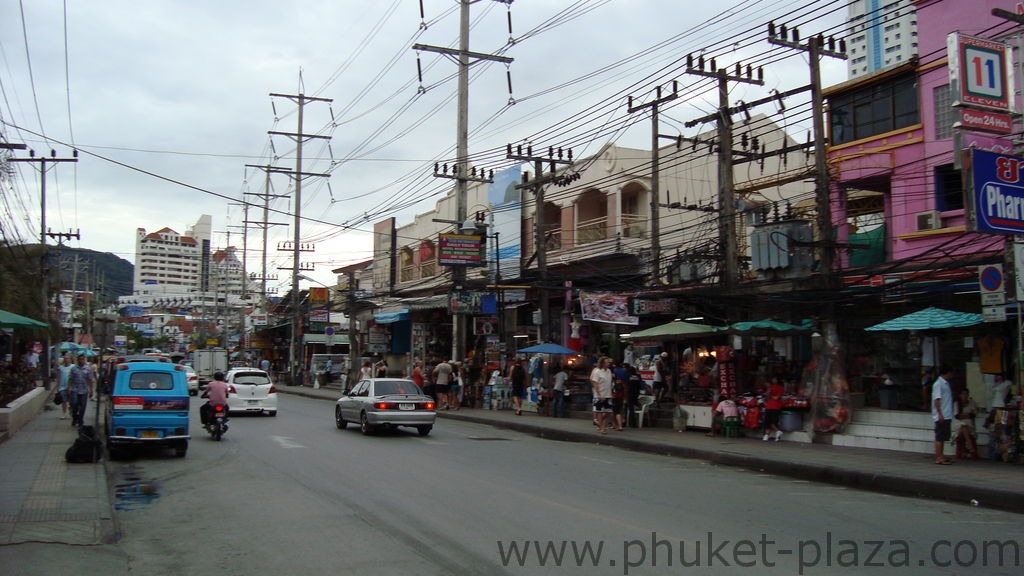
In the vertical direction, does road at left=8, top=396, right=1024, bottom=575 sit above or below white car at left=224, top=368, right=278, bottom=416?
below

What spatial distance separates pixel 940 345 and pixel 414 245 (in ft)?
105

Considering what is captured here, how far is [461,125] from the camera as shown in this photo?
2992 centimetres

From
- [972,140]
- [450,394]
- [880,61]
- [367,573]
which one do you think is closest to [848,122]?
[972,140]

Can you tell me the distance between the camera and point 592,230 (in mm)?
30109

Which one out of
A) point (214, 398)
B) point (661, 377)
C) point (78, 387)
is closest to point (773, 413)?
point (661, 377)

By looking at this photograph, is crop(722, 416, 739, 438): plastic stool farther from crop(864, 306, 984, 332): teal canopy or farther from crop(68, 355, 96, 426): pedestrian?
crop(68, 355, 96, 426): pedestrian

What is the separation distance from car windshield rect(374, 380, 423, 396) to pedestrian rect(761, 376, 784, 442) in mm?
8573

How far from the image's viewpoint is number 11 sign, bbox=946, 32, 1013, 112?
43.3ft

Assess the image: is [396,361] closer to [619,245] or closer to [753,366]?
[619,245]

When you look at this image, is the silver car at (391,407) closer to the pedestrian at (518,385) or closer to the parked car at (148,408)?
the parked car at (148,408)

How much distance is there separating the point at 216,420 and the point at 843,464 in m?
13.1

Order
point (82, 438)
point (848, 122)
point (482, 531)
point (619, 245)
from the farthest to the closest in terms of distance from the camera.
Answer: point (619, 245) → point (848, 122) → point (82, 438) → point (482, 531)

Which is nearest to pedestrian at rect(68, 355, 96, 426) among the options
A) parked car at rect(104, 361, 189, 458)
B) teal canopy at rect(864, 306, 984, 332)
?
parked car at rect(104, 361, 189, 458)

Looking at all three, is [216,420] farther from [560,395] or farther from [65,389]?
[560,395]
